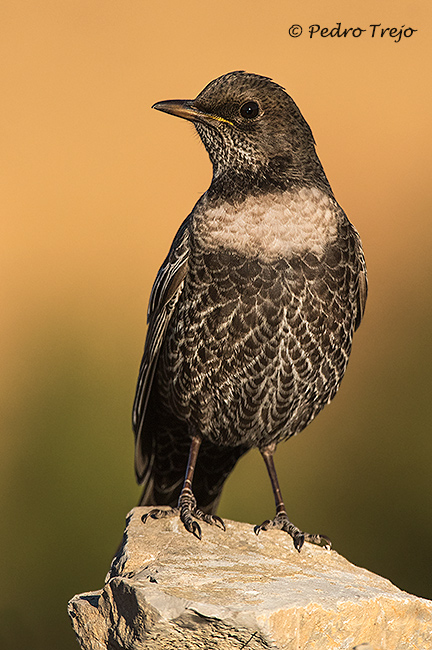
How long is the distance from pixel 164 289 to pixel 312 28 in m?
3.06

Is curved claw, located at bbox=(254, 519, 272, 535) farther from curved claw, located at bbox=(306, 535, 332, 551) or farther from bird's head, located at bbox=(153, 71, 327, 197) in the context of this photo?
bird's head, located at bbox=(153, 71, 327, 197)

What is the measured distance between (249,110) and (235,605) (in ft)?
8.66

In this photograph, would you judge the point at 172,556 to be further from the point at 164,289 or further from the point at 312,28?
the point at 312,28

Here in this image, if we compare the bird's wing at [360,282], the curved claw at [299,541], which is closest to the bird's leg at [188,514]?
the curved claw at [299,541]

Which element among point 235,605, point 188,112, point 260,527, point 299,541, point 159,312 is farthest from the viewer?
point 159,312

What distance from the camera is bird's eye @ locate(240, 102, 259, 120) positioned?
471 centimetres

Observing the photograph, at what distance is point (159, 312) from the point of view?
496 cm

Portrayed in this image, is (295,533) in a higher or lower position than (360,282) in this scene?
lower

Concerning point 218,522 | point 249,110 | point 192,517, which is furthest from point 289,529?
point 249,110

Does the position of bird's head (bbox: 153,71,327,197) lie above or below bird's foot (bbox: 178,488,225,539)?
above

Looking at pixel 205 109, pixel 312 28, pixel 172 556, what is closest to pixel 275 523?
pixel 172 556

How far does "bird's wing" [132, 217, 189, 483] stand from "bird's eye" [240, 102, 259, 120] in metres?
0.65

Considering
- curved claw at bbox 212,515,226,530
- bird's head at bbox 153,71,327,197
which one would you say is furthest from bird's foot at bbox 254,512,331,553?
bird's head at bbox 153,71,327,197

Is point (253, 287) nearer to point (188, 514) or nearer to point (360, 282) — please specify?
point (360, 282)
